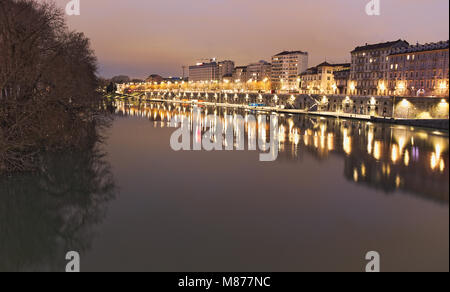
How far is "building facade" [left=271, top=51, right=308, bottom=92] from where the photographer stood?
3137 inches

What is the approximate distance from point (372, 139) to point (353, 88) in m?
31.9

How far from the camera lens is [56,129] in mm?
12789

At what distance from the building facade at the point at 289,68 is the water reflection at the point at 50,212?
7005 cm

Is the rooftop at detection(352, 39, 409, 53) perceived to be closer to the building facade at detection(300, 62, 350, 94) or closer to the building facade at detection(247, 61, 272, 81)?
the building facade at detection(300, 62, 350, 94)

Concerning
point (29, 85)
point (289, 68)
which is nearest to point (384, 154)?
point (29, 85)

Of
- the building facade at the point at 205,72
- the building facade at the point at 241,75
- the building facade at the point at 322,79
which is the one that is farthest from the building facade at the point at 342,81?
the building facade at the point at 205,72

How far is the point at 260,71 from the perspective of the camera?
9206cm

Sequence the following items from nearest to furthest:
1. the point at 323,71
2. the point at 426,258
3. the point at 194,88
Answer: the point at 426,258 < the point at 323,71 < the point at 194,88

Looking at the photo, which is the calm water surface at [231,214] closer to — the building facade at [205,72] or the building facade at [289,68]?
the building facade at [289,68]

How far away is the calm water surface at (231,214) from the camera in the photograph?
5.76 m

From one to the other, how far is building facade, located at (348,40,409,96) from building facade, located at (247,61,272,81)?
3963 centimetres

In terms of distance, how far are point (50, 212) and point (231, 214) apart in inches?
158
